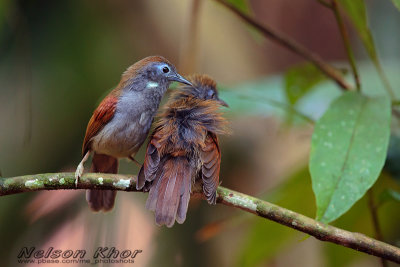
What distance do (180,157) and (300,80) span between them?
1264 millimetres

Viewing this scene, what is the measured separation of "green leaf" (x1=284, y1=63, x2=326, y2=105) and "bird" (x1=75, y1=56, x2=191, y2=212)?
0.77 metres

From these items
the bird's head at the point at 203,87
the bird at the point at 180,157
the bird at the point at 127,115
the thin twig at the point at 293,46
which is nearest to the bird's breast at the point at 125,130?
the bird at the point at 127,115

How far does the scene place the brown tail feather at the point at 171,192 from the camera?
6.70 ft

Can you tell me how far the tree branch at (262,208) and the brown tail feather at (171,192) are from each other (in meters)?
0.12

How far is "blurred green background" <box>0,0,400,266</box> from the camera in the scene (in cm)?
323

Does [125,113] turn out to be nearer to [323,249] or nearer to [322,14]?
[323,249]

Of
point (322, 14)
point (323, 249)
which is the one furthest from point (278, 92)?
point (322, 14)

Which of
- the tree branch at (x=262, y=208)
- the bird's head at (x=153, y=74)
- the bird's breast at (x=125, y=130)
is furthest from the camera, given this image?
the bird's head at (x=153, y=74)

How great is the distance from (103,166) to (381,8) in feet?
15.4

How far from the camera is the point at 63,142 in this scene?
15.2 ft

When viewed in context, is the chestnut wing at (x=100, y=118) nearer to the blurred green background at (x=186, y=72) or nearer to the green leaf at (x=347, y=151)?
Result: the blurred green background at (x=186, y=72)

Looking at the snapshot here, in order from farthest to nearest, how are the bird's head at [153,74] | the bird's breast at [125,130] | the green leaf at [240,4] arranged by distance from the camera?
1. the green leaf at [240,4]
2. the bird's head at [153,74]
3. the bird's breast at [125,130]

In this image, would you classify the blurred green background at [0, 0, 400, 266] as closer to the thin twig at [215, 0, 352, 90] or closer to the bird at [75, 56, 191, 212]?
the thin twig at [215, 0, 352, 90]

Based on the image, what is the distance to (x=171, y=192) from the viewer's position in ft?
6.98
